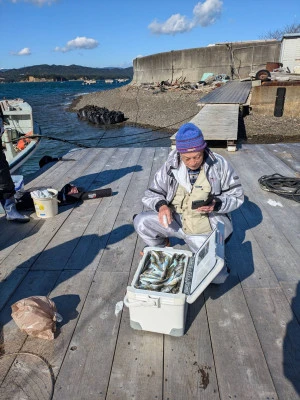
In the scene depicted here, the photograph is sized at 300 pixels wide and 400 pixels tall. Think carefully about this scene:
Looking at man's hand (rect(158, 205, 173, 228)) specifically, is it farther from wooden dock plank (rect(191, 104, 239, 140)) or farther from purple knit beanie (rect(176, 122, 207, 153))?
wooden dock plank (rect(191, 104, 239, 140))

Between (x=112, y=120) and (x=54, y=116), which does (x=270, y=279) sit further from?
(x=54, y=116)

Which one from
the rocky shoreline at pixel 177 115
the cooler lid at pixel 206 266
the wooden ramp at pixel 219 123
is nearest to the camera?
the cooler lid at pixel 206 266

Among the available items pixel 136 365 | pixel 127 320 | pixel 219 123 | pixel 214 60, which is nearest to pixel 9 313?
pixel 127 320

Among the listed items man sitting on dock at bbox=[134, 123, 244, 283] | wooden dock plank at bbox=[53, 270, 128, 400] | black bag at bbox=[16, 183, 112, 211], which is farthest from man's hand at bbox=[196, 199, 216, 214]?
black bag at bbox=[16, 183, 112, 211]

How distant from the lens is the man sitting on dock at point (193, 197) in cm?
230

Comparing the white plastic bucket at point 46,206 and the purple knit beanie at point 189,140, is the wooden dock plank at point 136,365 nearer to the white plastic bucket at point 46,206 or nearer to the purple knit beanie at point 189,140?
the purple knit beanie at point 189,140

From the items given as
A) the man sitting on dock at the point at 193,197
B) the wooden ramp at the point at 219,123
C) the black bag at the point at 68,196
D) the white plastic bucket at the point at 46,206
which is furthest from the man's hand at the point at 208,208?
the wooden ramp at the point at 219,123

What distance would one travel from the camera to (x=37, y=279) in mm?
2561

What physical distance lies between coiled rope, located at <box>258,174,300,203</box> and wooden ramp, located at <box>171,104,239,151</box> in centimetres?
190

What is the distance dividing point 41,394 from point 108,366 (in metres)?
0.40

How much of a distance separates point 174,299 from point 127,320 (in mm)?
539

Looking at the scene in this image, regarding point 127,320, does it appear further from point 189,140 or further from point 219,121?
point 219,121

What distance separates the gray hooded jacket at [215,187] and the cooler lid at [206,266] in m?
0.38

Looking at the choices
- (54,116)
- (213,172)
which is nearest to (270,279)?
(213,172)
